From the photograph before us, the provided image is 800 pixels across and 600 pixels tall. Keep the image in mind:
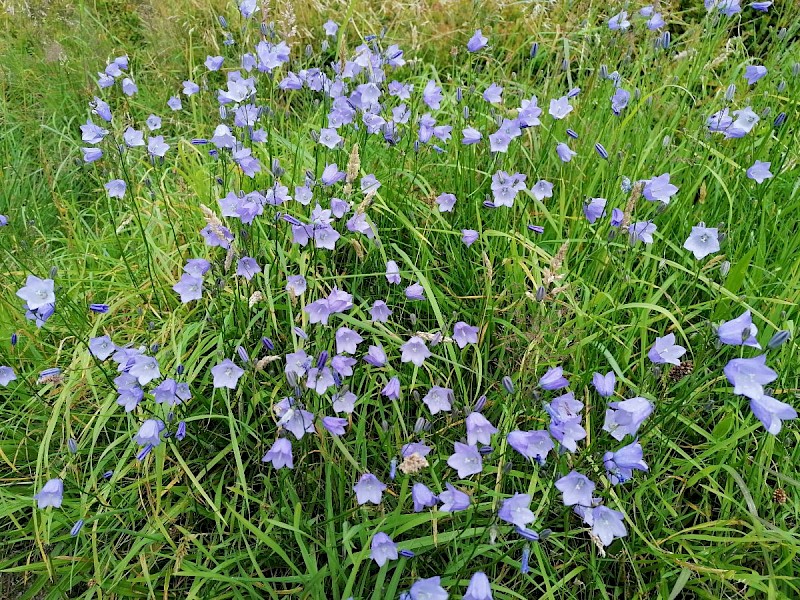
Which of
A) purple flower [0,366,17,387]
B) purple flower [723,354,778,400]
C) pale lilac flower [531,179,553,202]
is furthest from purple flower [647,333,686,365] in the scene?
Answer: purple flower [0,366,17,387]

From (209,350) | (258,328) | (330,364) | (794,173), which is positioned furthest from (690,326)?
(209,350)

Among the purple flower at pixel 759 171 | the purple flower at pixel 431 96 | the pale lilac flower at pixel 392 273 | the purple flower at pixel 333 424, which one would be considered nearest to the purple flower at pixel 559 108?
the purple flower at pixel 431 96

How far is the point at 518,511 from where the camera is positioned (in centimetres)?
143

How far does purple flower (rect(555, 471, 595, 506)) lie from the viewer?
4.98 ft

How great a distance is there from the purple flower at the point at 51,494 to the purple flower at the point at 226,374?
55cm

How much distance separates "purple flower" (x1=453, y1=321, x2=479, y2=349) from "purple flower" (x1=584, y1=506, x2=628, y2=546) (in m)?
0.65

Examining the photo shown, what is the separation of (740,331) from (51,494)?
193 cm

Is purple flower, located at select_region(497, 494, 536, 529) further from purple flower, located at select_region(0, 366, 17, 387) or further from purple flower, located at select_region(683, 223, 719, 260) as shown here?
purple flower, located at select_region(0, 366, 17, 387)

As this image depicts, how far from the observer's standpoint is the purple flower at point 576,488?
152 cm

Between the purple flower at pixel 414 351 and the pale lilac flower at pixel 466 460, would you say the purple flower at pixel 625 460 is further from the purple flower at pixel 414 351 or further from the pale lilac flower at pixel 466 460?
the purple flower at pixel 414 351

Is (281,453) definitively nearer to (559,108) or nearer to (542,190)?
(542,190)

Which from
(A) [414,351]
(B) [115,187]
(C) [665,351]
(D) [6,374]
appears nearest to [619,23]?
(C) [665,351]

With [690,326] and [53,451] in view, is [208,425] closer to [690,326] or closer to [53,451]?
[53,451]

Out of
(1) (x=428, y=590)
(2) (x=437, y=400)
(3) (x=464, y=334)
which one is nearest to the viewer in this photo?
(1) (x=428, y=590)
